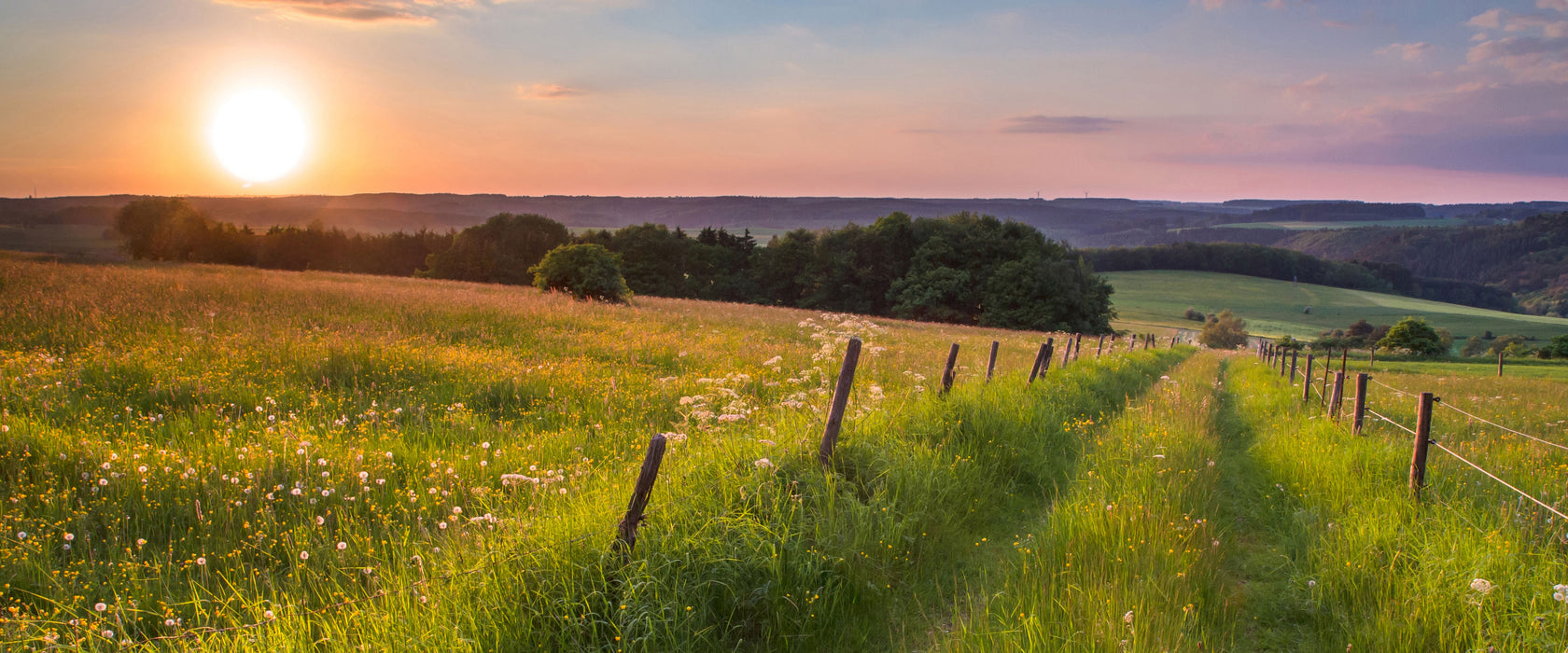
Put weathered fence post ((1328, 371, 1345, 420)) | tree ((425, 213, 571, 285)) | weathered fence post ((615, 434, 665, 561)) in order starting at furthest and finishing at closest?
tree ((425, 213, 571, 285))
weathered fence post ((1328, 371, 1345, 420))
weathered fence post ((615, 434, 665, 561))

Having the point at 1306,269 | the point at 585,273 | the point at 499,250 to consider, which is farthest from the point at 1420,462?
the point at 1306,269

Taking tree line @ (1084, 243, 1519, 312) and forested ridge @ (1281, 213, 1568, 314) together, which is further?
forested ridge @ (1281, 213, 1568, 314)

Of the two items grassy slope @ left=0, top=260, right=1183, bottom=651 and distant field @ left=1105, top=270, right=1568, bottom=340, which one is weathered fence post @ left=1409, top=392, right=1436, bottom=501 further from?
distant field @ left=1105, top=270, right=1568, bottom=340

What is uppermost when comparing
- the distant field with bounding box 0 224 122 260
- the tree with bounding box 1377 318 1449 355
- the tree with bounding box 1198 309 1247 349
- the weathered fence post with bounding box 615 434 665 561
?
the distant field with bounding box 0 224 122 260

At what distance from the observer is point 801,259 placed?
225 ft

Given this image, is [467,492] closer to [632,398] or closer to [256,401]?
[632,398]

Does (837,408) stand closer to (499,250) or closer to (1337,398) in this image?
(1337,398)

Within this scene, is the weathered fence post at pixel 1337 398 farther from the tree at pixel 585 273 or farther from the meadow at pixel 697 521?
the tree at pixel 585 273

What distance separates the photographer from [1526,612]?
3.88 m

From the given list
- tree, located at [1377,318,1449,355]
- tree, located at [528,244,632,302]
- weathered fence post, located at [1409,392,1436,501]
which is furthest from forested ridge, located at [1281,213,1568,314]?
weathered fence post, located at [1409,392,1436,501]

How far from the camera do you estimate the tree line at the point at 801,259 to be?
5634cm

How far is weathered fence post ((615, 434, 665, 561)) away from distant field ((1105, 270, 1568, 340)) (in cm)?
9400

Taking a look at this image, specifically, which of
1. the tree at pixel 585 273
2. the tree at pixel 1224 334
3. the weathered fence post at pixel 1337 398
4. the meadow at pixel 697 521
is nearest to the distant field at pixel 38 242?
the tree at pixel 585 273

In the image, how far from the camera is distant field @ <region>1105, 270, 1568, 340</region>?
88.8m
